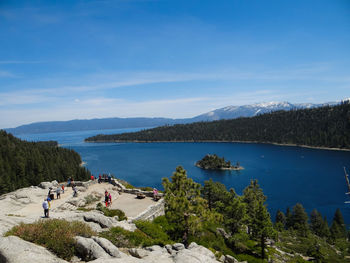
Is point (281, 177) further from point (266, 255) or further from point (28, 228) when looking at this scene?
point (28, 228)

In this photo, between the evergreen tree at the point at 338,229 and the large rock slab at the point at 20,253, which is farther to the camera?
the evergreen tree at the point at 338,229

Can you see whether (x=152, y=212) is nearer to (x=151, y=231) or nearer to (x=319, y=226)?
(x=151, y=231)

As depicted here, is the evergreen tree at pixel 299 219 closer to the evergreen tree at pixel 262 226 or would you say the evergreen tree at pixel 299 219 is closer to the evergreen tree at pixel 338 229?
the evergreen tree at pixel 338 229

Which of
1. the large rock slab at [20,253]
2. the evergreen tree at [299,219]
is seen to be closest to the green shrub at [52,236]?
the large rock slab at [20,253]

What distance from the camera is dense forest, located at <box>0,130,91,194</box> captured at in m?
74.0

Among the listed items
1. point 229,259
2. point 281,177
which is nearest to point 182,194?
point 229,259

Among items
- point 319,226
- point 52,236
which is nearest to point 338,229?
point 319,226

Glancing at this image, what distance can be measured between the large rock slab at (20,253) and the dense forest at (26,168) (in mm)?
69746

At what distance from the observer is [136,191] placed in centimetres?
Result: 3456

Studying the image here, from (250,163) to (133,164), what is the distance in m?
73.9

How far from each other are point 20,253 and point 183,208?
14788 mm

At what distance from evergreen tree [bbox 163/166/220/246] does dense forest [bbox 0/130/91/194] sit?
65.0 metres

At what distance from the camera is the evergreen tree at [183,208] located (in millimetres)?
22656

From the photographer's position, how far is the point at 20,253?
10.2 meters
